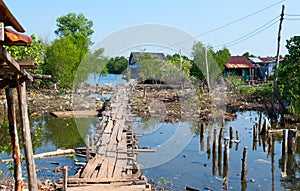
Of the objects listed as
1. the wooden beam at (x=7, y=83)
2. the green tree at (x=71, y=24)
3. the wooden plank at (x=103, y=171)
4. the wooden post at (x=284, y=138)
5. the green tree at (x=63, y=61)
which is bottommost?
the wooden plank at (x=103, y=171)

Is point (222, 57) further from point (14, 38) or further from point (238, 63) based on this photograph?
point (14, 38)

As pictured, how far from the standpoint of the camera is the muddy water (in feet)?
33.3

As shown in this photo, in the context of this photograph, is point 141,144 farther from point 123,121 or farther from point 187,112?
point 187,112

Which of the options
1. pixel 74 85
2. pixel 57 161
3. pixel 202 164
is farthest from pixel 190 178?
pixel 74 85

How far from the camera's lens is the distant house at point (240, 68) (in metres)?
38.9

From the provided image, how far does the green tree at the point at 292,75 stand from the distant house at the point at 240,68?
19.6 m

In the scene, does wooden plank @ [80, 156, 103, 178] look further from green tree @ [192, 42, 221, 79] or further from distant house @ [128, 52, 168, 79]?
green tree @ [192, 42, 221, 79]

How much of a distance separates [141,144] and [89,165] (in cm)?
644

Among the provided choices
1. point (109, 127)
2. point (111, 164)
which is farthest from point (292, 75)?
point (111, 164)

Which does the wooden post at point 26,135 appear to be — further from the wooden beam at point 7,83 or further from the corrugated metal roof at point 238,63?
the corrugated metal roof at point 238,63

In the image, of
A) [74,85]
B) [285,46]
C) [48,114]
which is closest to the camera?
[285,46]

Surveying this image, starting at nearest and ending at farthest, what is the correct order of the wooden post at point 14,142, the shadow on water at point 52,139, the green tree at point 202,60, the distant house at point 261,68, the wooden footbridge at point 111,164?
the wooden post at point 14,142 < the wooden footbridge at point 111,164 < the shadow on water at point 52,139 < the green tree at point 202,60 < the distant house at point 261,68

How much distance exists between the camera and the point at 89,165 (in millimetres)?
8703

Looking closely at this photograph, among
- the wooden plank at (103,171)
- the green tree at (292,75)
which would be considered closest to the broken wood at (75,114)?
the green tree at (292,75)
